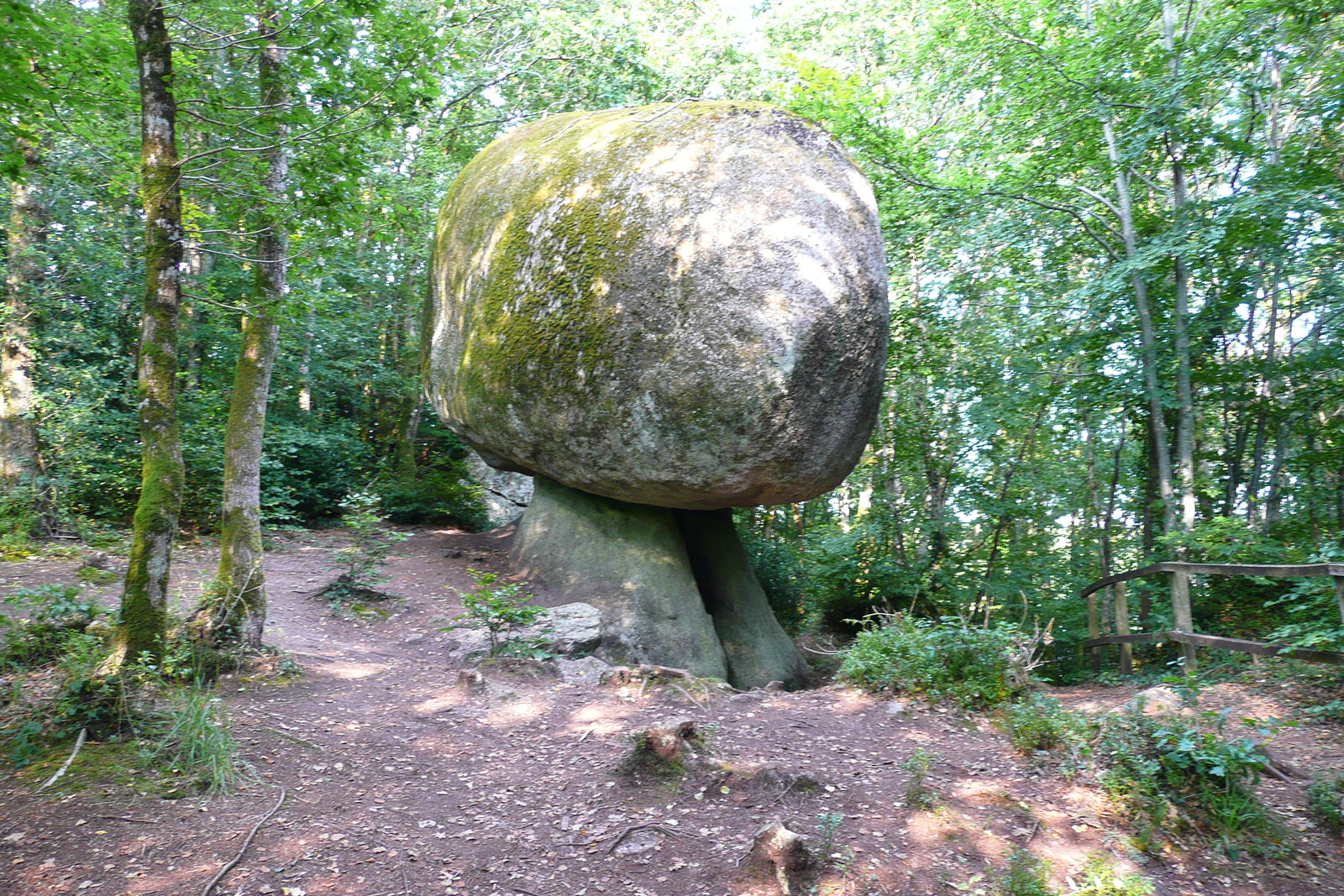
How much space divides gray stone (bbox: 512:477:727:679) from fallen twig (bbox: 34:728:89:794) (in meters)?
4.02

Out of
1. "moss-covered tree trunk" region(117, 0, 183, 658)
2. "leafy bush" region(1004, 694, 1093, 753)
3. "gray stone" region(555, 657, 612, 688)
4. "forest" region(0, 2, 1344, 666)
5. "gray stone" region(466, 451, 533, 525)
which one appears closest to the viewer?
"moss-covered tree trunk" region(117, 0, 183, 658)

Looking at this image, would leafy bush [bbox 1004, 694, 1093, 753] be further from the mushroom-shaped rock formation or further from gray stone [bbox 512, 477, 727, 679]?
gray stone [bbox 512, 477, 727, 679]

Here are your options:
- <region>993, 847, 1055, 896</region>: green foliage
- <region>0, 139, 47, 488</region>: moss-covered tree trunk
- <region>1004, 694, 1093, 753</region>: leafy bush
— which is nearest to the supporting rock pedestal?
<region>1004, 694, 1093, 753</region>: leafy bush

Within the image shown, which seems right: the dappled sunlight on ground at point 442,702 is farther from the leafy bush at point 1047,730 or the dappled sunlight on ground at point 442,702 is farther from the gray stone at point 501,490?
the gray stone at point 501,490

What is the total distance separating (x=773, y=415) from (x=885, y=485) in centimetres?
727

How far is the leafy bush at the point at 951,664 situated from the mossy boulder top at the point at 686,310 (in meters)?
1.75

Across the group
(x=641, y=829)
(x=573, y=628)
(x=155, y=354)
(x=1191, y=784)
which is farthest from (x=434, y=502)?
(x=1191, y=784)

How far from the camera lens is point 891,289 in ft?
47.9

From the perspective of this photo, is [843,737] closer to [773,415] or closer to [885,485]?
[773,415]

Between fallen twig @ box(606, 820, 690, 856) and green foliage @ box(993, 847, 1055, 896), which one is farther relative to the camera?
fallen twig @ box(606, 820, 690, 856)

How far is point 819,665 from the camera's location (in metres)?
9.27

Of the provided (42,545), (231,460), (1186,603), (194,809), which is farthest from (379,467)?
(1186,603)

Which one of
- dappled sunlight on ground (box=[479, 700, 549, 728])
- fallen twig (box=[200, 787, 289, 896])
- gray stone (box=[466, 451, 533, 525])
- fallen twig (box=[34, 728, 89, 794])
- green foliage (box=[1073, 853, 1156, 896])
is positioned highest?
gray stone (box=[466, 451, 533, 525])

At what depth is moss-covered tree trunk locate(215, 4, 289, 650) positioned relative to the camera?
4930 mm
